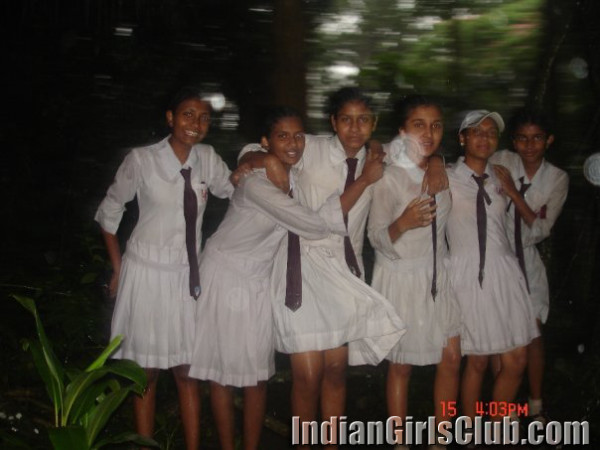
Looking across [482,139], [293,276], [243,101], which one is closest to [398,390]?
[293,276]

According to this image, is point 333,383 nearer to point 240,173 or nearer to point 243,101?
point 240,173

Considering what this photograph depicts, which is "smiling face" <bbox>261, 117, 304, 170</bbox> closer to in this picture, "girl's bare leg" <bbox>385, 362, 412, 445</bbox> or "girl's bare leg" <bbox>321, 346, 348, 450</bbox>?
"girl's bare leg" <bbox>321, 346, 348, 450</bbox>

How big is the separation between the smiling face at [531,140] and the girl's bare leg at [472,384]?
138 centimetres

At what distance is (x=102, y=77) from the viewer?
5.96 m

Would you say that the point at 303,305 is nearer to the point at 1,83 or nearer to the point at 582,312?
the point at 582,312

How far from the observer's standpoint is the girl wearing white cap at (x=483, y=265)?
3.98 meters

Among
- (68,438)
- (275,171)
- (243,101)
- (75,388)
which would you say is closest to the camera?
(68,438)

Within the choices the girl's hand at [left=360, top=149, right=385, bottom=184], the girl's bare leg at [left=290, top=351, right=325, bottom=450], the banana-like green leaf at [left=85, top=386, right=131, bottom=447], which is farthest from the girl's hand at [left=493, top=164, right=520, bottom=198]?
the banana-like green leaf at [left=85, top=386, right=131, bottom=447]

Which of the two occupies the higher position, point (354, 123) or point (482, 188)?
point (354, 123)

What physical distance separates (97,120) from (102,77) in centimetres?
40

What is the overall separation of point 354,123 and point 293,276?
938mm

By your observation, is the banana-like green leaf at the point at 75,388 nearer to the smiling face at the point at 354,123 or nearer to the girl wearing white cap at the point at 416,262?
the girl wearing white cap at the point at 416,262

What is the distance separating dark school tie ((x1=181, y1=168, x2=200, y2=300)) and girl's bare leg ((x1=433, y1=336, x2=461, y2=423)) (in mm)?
1550

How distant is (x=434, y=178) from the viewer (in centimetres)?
377
